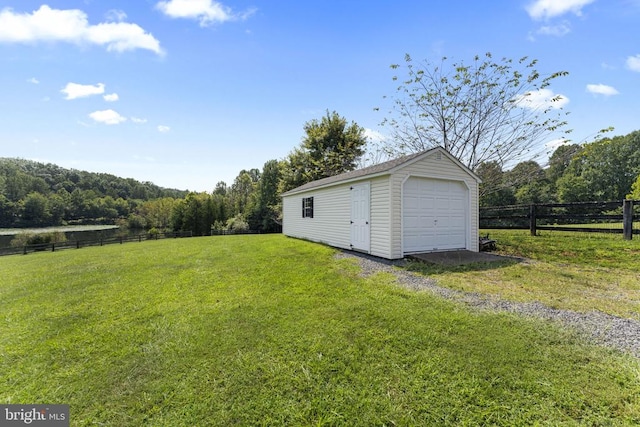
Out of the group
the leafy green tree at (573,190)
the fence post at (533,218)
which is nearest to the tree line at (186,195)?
the fence post at (533,218)

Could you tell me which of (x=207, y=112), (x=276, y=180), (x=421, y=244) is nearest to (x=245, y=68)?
(x=207, y=112)

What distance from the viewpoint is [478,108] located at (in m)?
10.3

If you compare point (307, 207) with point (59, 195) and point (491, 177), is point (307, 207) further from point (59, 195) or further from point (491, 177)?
point (59, 195)

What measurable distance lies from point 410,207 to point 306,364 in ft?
19.0

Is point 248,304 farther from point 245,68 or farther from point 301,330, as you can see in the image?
point 245,68

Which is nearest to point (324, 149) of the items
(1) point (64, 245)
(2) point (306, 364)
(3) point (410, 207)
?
(3) point (410, 207)

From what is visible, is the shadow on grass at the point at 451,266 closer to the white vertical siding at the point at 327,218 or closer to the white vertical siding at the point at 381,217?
the white vertical siding at the point at 381,217

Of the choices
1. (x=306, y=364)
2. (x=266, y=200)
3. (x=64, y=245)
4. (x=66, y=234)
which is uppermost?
(x=266, y=200)

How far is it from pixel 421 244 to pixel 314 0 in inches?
314

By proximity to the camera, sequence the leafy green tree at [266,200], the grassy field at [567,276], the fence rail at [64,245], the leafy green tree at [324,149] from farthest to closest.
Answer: the leafy green tree at [266,200] → the leafy green tree at [324,149] → the fence rail at [64,245] → the grassy field at [567,276]

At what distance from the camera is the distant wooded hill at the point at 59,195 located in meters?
44.7

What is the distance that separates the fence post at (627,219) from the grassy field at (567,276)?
0.70 ft

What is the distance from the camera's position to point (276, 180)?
3148cm

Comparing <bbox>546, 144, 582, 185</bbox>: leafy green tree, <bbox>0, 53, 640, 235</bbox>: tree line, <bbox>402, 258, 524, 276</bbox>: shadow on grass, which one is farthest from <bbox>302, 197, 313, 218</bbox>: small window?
<bbox>546, 144, 582, 185</bbox>: leafy green tree
